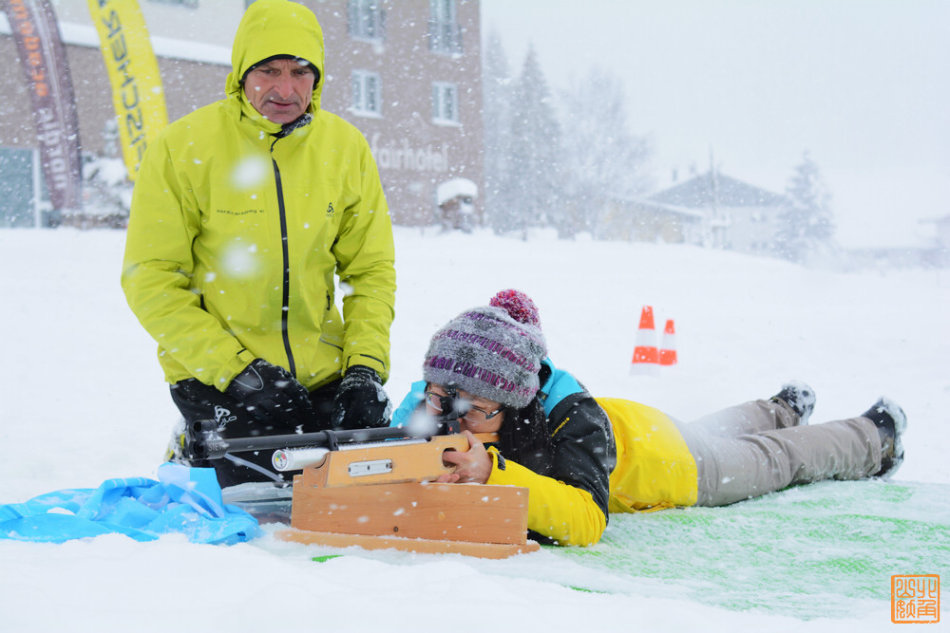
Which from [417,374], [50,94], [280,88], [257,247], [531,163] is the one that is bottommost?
[417,374]

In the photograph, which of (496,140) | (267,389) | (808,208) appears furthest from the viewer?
(808,208)

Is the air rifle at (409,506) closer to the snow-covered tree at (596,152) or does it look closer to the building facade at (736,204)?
the snow-covered tree at (596,152)

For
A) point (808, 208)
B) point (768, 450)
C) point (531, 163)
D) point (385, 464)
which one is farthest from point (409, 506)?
point (808, 208)

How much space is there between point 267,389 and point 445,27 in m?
20.1

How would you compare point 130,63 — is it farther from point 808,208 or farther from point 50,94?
point 808,208

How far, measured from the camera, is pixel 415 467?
2.28 metres

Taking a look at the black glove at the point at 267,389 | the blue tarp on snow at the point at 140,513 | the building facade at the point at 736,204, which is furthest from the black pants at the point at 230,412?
the building facade at the point at 736,204

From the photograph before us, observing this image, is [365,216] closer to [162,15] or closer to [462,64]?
[162,15]

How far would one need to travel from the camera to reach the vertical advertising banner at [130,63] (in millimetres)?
13508

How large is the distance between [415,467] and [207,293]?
100 centimetres

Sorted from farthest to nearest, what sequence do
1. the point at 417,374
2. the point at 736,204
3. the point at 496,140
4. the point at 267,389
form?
the point at 736,204
the point at 496,140
the point at 417,374
the point at 267,389

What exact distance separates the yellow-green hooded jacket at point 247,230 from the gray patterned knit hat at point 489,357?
0.29m

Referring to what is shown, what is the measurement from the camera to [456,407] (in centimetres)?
267

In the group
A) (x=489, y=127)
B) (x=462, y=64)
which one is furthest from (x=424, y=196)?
(x=489, y=127)
